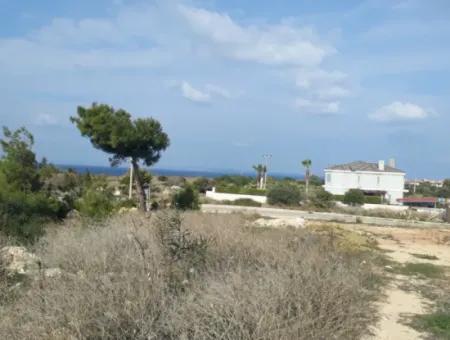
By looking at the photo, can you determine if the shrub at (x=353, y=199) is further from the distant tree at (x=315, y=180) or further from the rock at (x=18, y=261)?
the rock at (x=18, y=261)

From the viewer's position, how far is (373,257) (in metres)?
13.5

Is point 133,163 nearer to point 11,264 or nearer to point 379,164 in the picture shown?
point 11,264

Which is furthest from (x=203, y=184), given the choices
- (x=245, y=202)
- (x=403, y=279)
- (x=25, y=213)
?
(x=403, y=279)

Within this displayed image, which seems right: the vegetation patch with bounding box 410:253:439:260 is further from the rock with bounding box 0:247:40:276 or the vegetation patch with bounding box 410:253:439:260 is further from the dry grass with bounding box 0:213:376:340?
the rock with bounding box 0:247:40:276

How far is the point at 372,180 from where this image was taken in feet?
189

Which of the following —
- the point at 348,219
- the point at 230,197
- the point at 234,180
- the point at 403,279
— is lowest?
the point at 403,279

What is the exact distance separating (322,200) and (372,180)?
15.0 m

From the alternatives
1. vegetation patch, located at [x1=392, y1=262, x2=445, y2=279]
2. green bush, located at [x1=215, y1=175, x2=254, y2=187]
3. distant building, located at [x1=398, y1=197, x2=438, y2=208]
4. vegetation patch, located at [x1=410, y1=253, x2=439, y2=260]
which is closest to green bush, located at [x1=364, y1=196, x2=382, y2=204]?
distant building, located at [x1=398, y1=197, x2=438, y2=208]

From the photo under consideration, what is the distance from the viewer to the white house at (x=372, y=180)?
188 feet

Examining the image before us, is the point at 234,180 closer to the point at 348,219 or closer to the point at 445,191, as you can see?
the point at 445,191

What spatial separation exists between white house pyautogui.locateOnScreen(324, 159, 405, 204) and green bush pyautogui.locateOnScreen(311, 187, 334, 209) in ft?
35.6

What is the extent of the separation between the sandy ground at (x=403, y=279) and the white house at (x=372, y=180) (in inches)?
1370

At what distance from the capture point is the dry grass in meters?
4.90

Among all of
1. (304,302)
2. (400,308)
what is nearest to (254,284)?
(304,302)
